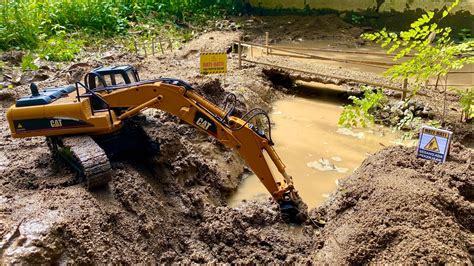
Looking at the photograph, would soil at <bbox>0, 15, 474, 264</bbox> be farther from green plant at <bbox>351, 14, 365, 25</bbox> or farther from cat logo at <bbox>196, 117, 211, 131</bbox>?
green plant at <bbox>351, 14, 365, 25</bbox>

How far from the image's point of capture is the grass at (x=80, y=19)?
10.3 meters

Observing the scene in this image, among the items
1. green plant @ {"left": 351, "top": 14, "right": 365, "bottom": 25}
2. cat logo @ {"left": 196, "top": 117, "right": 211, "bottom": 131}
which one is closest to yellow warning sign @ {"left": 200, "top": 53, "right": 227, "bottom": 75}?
cat logo @ {"left": 196, "top": 117, "right": 211, "bottom": 131}

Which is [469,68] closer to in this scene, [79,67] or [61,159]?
[79,67]

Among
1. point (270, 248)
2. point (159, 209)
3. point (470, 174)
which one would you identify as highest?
point (470, 174)

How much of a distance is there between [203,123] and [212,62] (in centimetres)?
325

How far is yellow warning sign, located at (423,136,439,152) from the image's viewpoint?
4.88m

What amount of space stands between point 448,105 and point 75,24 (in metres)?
10.1

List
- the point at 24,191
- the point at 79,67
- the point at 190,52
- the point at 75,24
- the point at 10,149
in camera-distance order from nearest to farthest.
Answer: the point at 24,191 → the point at 10,149 → the point at 79,67 → the point at 190,52 → the point at 75,24

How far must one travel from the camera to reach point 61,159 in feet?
16.3

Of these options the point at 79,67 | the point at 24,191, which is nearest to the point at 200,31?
the point at 79,67

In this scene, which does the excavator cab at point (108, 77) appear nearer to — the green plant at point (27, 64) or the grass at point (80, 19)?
the green plant at point (27, 64)

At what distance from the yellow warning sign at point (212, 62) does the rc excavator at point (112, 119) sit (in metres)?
2.82

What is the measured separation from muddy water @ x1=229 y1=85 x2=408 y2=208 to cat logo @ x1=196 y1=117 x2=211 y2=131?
5.63 ft

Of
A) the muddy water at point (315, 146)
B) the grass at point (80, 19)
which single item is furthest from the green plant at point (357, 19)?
the muddy water at point (315, 146)
